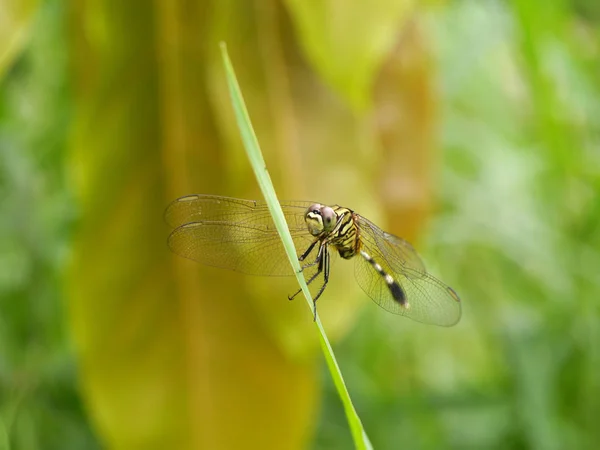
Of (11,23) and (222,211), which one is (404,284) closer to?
(222,211)

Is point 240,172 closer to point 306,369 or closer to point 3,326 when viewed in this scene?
point 306,369

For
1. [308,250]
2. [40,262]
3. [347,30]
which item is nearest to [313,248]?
[308,250]

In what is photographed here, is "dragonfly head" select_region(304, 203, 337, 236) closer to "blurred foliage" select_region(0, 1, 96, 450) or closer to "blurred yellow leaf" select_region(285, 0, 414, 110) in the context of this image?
"blurred yellow leaf" select_region(285, 0, 414, 110)

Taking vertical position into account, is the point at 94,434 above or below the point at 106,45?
below

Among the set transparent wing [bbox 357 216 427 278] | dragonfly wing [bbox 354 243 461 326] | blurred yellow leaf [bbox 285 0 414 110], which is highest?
blurred yellow leaf [bbox 285 0 414 110]

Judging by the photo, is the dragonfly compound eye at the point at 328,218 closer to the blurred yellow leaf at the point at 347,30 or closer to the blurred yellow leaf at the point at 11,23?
the blurred yellow leaf at the point at 347,30

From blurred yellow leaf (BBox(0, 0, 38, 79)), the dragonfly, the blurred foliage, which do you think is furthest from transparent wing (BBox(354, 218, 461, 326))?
the blurred foliage

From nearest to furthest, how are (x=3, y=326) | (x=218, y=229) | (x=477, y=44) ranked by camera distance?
(x=218, y=229) → (x=3, y=326) → (x=477, y=44)

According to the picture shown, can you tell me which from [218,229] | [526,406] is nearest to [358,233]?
[218,229]
